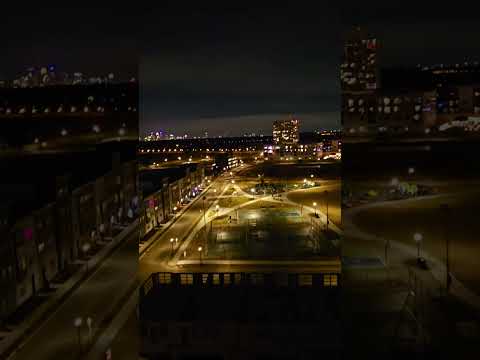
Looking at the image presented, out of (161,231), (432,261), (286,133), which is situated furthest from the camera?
(286,133)

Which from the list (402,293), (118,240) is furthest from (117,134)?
(402,293)

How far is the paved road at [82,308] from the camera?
2.92m

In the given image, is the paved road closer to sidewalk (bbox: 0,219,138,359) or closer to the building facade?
sidewalk (bbox: 0,219,138,359)

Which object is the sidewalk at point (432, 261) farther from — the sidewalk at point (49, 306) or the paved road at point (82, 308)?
the sidewalk at point (49, 306)

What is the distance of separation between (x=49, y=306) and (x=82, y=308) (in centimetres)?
32

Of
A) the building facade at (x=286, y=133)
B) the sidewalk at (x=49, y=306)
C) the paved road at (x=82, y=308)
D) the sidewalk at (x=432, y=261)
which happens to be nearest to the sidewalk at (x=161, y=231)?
the paved road at (x=82, y=308)

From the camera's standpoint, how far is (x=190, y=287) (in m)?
2.53

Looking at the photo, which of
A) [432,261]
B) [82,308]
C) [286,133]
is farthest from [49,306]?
[286,133]

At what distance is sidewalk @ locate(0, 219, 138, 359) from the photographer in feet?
9.93

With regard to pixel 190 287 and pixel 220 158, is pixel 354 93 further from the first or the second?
pixel 190 287

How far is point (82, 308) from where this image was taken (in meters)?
3.61

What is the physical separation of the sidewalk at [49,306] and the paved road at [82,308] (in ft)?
0.16

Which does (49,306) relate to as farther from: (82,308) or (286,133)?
(286,133)

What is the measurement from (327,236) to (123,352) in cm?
351
